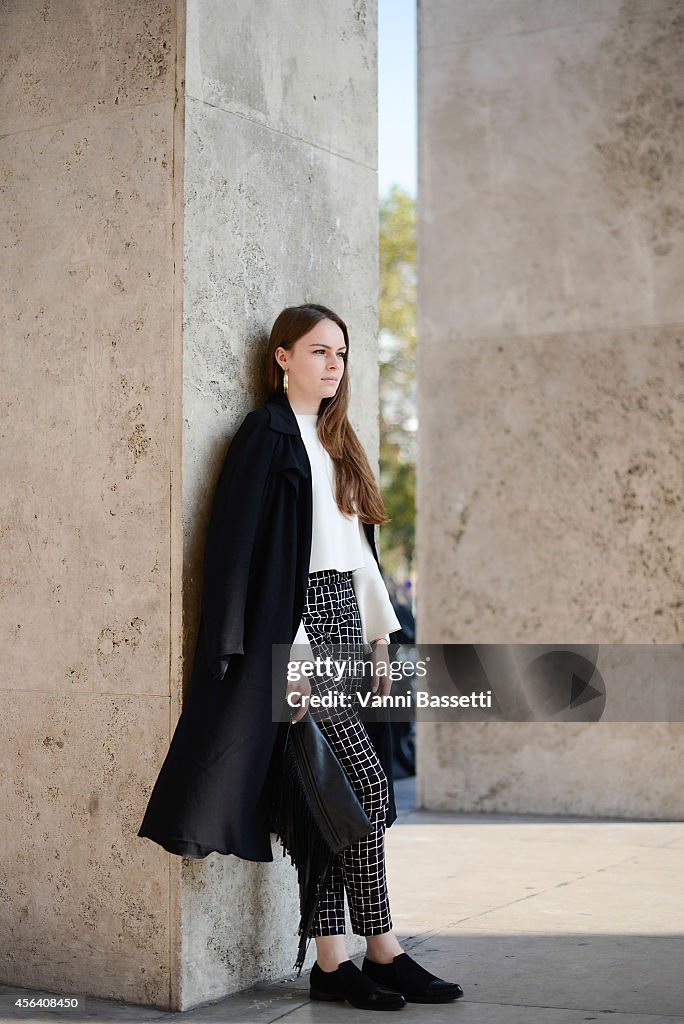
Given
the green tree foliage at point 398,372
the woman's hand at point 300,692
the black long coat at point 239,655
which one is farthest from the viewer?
the green tree foliage at point 398,372

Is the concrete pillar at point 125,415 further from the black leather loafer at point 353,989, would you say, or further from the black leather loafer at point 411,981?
the black leather loafer at point 411,981

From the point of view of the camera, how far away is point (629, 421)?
25.2ft

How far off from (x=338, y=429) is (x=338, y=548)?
39 cm

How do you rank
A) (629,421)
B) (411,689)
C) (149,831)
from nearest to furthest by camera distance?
(149,831)
(629,421)
(411,689)

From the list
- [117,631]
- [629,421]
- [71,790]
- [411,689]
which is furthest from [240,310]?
[411,689]

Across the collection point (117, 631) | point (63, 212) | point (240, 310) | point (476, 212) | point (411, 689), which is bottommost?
point (411, 689)

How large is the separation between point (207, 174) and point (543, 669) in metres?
4.49

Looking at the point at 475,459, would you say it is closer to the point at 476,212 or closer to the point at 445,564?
the point at 445,564

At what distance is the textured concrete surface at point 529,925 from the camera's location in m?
3.88

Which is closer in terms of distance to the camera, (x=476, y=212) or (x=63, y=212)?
(x=63, y=212)

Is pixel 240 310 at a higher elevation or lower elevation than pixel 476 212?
lower

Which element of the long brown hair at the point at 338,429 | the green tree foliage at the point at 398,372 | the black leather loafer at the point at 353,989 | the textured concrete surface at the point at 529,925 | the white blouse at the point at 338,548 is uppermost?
the green tree foliage at the point at 398,372

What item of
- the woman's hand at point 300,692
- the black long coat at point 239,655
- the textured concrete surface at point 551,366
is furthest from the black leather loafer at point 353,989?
the textured concrete surface at point 551,366
